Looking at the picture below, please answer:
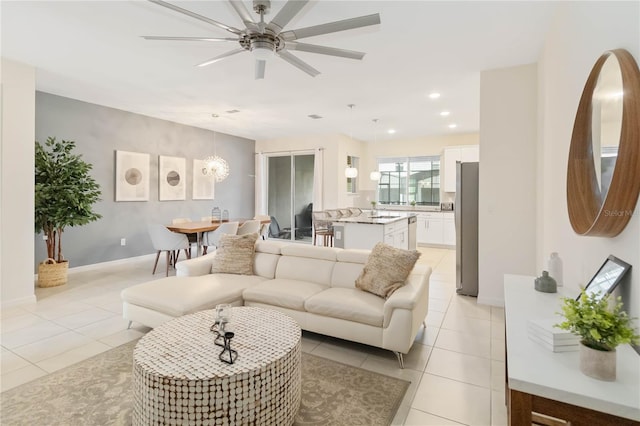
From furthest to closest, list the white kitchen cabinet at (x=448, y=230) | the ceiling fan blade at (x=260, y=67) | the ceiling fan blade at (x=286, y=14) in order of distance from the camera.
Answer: the white kitchen cabinet at (x=448, y=230) < the ceiling fan blade at (x=260, y=67) < the ceiling fan blade at (x=286, y=14)

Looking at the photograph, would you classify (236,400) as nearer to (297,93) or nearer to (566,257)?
(566,257)

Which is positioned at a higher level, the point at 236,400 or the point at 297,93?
the point at 297,93

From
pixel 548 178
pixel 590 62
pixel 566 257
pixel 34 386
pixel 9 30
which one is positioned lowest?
pixel 34 386

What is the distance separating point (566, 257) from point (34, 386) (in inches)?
147

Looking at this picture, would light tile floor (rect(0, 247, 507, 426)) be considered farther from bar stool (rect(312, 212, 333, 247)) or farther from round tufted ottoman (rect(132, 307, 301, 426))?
bar stool (rect(312, 212, 333, 247))

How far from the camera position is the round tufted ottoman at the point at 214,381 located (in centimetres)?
158

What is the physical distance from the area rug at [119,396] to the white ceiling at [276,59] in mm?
2668

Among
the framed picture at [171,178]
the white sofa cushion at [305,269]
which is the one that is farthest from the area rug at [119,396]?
the framed picture at [171,178]

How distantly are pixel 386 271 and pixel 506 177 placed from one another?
211 centimetres

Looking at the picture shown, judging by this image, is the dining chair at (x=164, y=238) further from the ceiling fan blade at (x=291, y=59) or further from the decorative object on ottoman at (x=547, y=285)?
the decorative object on ottoman at (x=547, y=285)

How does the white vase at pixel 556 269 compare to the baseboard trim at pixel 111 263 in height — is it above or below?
above

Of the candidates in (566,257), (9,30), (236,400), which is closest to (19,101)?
(9,30)

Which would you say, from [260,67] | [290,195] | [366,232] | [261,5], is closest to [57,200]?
[260,67]

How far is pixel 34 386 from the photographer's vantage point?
2.23 meters
